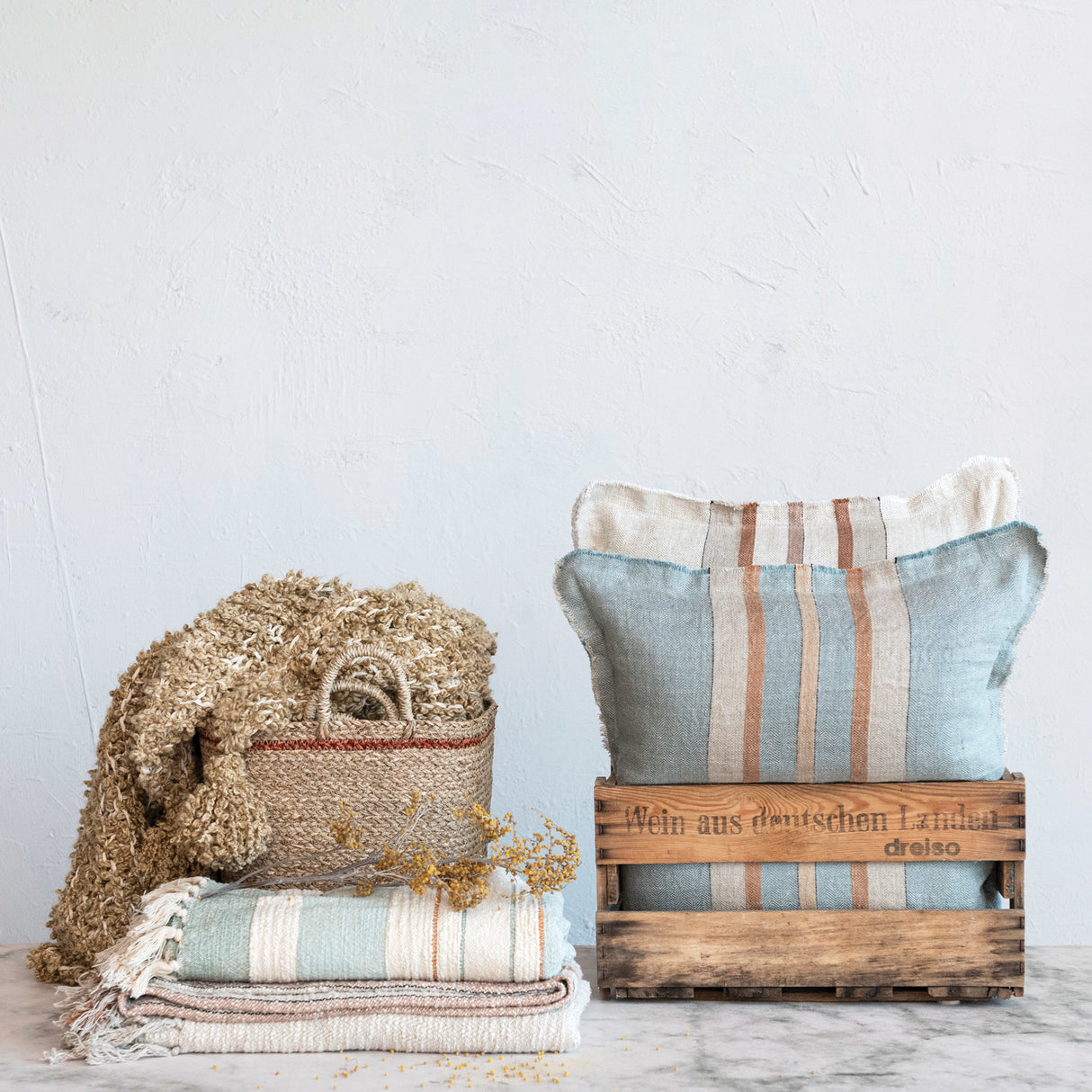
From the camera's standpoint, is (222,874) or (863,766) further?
(222,874)

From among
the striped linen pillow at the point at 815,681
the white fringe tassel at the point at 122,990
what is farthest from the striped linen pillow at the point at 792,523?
the white fringe tassel at the point at 122,990

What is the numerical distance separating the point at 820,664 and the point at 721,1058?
364 millimetres

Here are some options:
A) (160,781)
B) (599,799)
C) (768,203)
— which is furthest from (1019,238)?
(160,781)

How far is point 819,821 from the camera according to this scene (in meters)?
1.08

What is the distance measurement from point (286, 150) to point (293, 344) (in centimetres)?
29

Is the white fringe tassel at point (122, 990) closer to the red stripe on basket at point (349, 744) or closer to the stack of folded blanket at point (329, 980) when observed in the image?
the stack of folded blanket at point (329, 980)

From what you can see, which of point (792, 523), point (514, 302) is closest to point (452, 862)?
point (792, 523)

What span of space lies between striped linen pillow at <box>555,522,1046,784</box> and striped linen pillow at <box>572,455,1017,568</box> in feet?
0.20

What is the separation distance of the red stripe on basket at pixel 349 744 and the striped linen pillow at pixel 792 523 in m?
0.25

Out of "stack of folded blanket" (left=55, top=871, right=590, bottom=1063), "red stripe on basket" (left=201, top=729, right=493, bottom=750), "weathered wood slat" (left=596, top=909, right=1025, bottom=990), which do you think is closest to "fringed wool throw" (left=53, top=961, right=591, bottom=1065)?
"stack of folded blanket" (left=55, top=871, right=590, bottom=1063)

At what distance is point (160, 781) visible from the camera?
115 centimetres

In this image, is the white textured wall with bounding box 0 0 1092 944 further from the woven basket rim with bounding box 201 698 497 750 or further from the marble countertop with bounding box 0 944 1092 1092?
the marble countertop with bounding box 0 944 1092 1092

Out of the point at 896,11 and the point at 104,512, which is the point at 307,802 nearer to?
the point at 104,512

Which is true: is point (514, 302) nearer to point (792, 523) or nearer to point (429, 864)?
point (792, 523)
